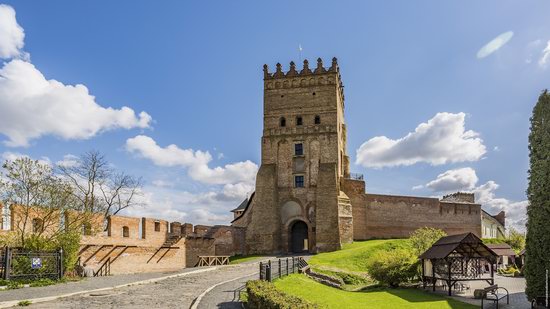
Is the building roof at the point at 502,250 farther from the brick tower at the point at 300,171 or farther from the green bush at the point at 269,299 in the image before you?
the green bush at the point at 269,299

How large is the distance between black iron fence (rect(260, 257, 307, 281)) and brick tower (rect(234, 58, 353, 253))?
1233 cm

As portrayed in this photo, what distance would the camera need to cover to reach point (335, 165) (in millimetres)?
38750

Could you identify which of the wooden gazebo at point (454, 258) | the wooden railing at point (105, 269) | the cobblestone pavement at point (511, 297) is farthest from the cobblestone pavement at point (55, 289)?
the cobblestone pavement at point (511, 297)

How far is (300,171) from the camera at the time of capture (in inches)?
1569

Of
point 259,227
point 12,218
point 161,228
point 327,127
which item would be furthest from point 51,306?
point 327,127

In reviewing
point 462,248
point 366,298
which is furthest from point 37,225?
point 462,248

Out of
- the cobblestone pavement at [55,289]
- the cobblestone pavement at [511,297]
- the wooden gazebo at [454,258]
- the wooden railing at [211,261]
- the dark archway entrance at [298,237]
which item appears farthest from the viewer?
the dark archway entrance at [298,237]

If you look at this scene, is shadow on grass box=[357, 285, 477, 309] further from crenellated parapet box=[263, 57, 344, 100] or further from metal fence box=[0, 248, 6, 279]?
crenellated parapet box=[263, 57, 344, 100]

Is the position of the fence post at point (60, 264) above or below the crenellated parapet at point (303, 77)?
below

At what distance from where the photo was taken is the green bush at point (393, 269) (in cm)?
2244

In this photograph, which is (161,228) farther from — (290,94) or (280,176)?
(290,94)

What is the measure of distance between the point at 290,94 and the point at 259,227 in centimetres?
1221

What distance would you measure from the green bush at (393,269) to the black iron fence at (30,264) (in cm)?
1439

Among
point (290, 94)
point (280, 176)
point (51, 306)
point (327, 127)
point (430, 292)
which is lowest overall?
point (430, 292)
